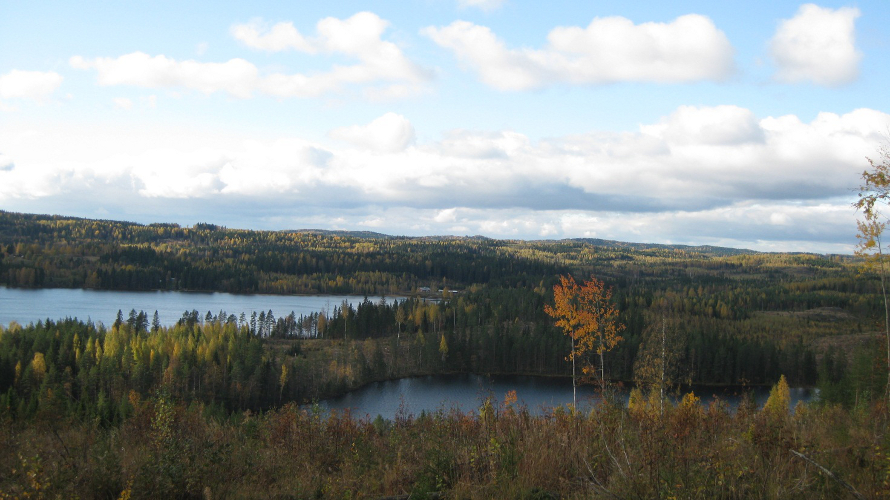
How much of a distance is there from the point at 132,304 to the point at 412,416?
113914mm

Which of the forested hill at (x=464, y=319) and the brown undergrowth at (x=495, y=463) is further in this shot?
the forested hill at (x=464, y=319)

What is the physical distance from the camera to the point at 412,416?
10844 mm

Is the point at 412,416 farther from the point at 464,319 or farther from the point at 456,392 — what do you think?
the point at 464,319

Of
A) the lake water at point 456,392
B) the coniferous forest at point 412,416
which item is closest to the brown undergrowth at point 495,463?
the coniferous forest at point 412,416

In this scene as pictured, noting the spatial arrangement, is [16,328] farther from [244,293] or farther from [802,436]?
[244,293]

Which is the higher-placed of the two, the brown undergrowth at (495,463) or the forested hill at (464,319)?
the brown undergrowth at (495,463)

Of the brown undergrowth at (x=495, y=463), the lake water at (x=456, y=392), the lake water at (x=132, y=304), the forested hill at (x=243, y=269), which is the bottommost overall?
the lake water at (x=456, y=392)

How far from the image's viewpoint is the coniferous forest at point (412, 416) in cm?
569

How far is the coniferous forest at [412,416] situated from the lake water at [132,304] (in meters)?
6.40

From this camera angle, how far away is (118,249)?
166000 mm

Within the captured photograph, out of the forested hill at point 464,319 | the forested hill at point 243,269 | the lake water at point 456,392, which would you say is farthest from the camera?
the forested hill at point 243,269

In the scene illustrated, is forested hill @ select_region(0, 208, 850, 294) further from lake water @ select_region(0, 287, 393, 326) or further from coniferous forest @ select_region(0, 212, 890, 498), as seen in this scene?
lake water @ select_region(0, 287, 393, 326)

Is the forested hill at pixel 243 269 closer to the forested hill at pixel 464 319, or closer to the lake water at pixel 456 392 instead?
the forested hill at pixel 464 319

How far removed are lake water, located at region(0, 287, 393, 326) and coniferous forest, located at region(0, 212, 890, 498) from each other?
6398 millimetres
